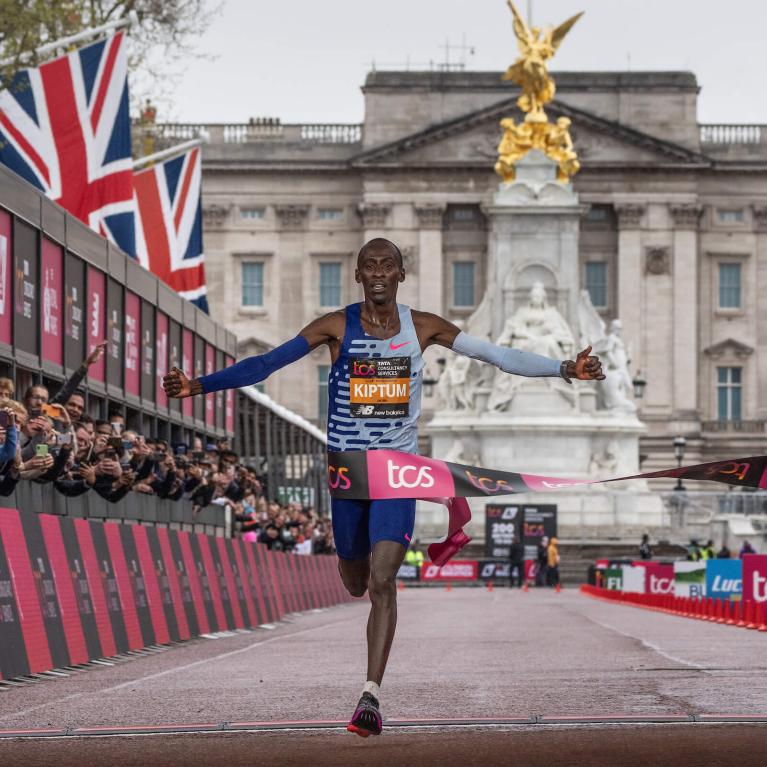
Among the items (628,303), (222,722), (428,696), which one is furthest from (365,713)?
(628,303)

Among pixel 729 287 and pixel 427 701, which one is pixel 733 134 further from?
pixel 427 701

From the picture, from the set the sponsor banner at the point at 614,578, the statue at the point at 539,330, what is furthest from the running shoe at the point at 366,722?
the statue at the point at 539,330

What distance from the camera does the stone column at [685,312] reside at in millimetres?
111125

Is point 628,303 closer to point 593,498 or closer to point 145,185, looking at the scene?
point 593,498

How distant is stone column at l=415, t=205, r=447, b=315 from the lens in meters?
112

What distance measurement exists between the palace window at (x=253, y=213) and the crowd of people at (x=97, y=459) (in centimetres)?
8084

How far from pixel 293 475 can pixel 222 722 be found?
45912mm

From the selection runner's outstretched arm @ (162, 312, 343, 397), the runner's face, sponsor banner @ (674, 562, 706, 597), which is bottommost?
sponsor banner @ (674, 562, 706, 597)

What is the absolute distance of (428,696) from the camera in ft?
44.7

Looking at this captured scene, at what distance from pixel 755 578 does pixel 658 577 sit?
16.5 m

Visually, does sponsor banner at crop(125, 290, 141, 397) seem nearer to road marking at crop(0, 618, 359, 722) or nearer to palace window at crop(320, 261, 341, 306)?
road marking at crop(0, 618, 359, 722)

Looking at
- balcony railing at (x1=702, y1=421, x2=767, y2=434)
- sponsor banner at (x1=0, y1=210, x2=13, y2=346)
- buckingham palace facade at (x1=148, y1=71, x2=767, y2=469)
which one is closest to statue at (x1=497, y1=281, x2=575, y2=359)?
buckingham palace facade at (x1=148, y1=71, x2=767, y2=469)

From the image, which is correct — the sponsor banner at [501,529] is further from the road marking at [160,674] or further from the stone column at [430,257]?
the stone column at [430,257]

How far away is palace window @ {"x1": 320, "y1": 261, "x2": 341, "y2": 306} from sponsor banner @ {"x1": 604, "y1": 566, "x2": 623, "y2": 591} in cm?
6205
